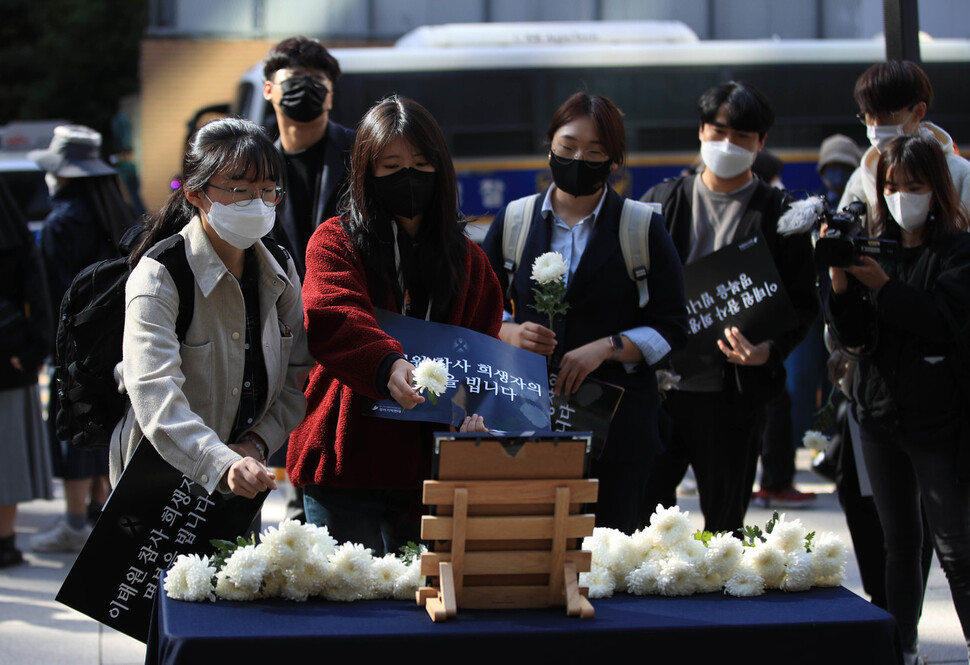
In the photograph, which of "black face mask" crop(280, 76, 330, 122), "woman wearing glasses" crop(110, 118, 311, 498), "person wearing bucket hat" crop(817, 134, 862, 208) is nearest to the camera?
"woman wearing glasses" crop(110, 118, 311, 498)

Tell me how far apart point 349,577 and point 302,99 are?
2.52 m

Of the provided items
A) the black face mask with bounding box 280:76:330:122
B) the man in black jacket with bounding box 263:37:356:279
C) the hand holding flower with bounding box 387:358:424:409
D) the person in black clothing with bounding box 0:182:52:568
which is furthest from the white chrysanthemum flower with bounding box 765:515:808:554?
the person in black clothing with bounding box 0:182:52:568

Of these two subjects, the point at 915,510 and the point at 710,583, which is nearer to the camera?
the point at 710,583

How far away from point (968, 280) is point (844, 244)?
429 millimetres

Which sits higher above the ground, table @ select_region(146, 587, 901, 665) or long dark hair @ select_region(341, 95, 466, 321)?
long dark hair @ select_region(341, 95, 466, 321)

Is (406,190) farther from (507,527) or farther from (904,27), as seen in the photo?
(904,27)

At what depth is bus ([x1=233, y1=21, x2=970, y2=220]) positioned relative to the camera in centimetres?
1308

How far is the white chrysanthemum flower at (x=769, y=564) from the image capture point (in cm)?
264

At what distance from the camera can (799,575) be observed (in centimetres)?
263

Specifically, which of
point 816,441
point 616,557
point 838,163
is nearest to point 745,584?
point 616,557

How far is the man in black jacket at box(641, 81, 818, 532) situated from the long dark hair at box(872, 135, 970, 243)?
551mm

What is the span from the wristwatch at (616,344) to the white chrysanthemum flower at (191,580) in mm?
1586

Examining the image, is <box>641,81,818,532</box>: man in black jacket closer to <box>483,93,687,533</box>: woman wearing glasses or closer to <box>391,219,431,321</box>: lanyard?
<box>483,93,687,533</box>: woman wearing glasses

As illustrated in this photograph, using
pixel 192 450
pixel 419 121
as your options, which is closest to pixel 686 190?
pixel 419 121
